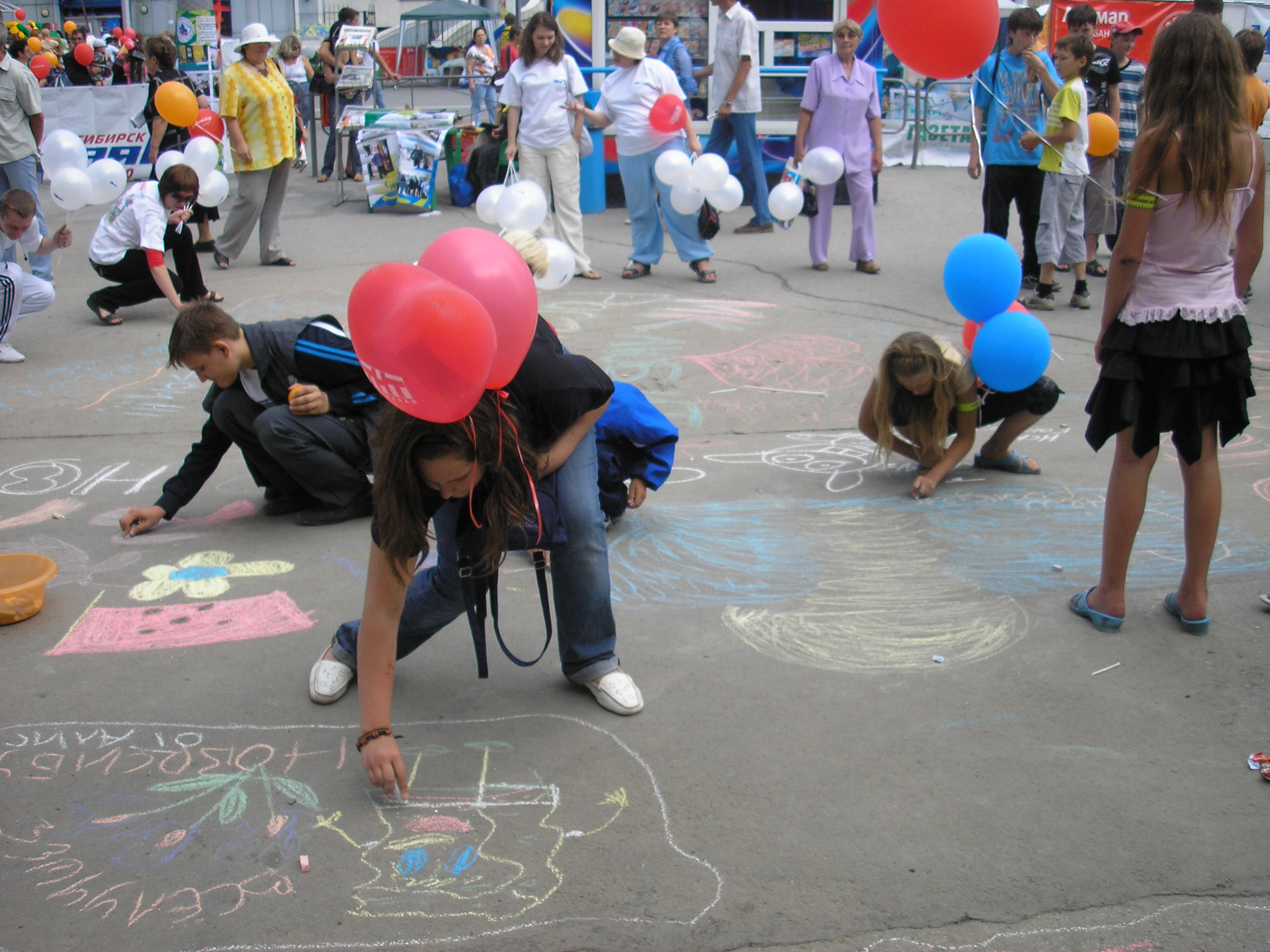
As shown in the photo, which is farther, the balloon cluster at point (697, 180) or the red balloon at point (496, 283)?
the balloon cluster at point (697, 180)

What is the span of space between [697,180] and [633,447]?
12.2ft

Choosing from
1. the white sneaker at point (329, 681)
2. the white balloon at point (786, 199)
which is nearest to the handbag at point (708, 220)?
the white balloon at point (786, 199)

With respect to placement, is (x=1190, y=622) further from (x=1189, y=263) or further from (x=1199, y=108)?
(x=1199, y=108)

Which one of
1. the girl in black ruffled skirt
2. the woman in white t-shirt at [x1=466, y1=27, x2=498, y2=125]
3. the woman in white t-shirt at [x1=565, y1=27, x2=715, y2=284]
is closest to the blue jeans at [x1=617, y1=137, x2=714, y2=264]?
the woman in white t-shirt at [x1=565, y1=27, x2=715, y2=284]

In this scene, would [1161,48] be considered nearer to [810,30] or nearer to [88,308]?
[88,308]

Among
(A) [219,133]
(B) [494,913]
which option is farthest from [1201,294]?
(A) [219,133]

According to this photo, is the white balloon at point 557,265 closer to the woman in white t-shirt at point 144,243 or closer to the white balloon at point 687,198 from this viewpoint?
the white balloon at point 687,198

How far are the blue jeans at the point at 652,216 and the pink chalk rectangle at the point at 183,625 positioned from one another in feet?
15.5

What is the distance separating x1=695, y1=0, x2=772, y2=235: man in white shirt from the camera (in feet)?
25.1

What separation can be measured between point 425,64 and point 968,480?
21.9m

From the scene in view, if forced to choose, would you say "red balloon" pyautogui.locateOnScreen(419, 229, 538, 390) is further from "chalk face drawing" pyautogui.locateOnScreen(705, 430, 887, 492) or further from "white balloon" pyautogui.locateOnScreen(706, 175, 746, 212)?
"white balloon" pyautogui.locateOnScreen(706, 175, 746, 212)

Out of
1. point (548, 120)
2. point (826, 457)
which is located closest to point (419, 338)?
point (826, 457)

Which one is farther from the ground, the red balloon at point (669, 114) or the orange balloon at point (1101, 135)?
the red balloon at point (669, 114)

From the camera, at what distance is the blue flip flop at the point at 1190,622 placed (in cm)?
286
